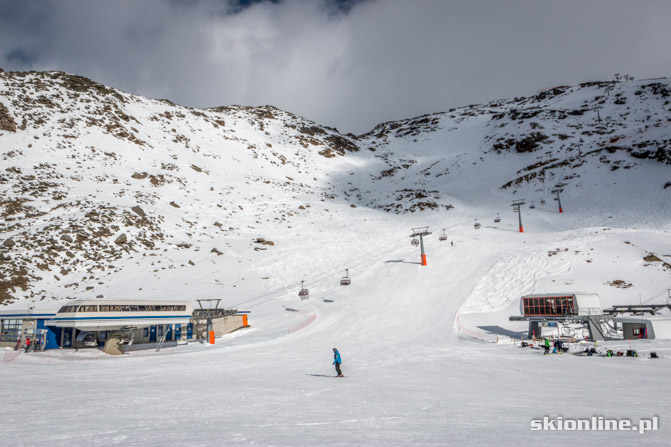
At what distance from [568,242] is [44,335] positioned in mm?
59262

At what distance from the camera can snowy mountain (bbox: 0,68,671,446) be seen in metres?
11.8

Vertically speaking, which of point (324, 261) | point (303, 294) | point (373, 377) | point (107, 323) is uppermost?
point (324, 261)

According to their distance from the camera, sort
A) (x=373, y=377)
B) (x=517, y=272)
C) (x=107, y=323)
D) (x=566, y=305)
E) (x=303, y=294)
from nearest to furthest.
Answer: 1. (x=373, y=377)
2. (x=107, y=323)
3. (x=566, y=305)
4. (x=303, y=294)
5. (x=517, y=272)

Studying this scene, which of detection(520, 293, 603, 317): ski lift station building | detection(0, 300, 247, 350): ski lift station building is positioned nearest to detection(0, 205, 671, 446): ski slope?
detection(0, 300, 247, 350): ski lift station building

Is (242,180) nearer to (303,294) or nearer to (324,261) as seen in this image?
(324,261)

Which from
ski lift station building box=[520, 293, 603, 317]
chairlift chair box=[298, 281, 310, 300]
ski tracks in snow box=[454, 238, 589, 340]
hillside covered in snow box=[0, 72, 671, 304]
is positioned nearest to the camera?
ski lift station building box=[520, 293, 603, 317]

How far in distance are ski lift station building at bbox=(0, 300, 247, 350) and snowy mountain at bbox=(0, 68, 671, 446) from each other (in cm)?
249

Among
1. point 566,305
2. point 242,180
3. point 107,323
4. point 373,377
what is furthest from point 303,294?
point 242,180

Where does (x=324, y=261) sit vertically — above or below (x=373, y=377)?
above

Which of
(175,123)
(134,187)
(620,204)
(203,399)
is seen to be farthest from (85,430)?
(175,123)

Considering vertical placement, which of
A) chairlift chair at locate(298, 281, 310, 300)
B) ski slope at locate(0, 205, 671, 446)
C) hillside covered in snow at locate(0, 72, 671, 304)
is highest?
hillside covered in snow at locate(0, 72, 671, 304)

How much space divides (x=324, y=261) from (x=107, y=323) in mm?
29563

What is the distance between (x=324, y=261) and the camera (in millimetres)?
56250

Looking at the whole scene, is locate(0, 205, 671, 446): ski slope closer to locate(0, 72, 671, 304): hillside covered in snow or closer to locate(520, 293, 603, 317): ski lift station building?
locate(520, 293, 603, 317): ski lift station building
